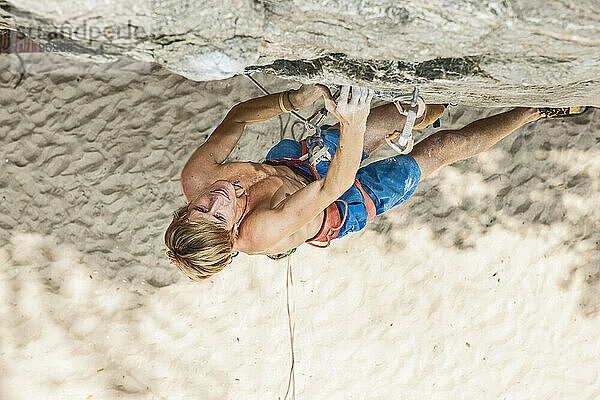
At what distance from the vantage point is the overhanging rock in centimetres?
102

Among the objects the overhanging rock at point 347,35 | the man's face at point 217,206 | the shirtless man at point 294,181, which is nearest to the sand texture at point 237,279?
the shirtless man at point 294,181

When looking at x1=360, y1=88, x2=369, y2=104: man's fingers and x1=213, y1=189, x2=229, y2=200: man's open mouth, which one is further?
x1=213, y1=189, x2=229, y2=200: man's open mouth

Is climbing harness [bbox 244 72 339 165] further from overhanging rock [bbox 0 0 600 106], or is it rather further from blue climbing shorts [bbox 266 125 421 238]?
overhanging rock [bbox 0 0 600 106]

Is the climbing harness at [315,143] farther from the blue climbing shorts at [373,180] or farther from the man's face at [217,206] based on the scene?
the man's face at [217,206]

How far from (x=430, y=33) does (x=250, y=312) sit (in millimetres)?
2478

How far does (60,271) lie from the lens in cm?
329

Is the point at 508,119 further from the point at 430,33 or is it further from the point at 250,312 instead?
the point at 250,312

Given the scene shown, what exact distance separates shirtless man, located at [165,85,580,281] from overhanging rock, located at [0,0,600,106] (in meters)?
0.23

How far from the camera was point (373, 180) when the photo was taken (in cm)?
223

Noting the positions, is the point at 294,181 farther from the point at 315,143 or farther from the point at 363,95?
the point at 363,95

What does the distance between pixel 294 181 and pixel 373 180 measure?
0.37 metres

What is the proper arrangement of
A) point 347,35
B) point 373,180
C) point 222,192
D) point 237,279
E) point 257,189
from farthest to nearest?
point 237,279 < point 373,180 < point 257,189 < point 222,192 < point 347,35

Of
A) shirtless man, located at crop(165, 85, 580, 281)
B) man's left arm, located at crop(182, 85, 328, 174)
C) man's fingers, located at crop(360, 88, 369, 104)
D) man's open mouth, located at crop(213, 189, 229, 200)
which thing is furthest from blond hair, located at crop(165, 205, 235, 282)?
man's fingers, located at crop(360, 88, 369, 104)

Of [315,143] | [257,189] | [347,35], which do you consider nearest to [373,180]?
[315,143]
